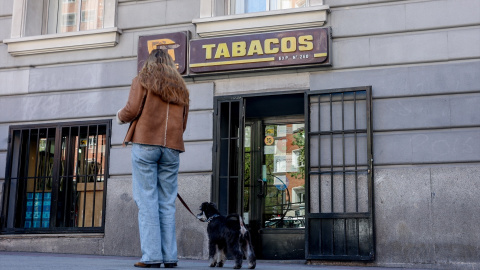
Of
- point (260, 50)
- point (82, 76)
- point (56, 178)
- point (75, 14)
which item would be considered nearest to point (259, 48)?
point (260, 50)

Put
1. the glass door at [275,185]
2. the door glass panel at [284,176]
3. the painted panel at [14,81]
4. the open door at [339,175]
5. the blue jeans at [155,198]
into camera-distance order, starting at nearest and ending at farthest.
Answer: the blue jeans at [155,198] → the open door at [339,175] → the glass door at [275,185] → the door glass panel at [284,176] → the painted panel at [14,81]

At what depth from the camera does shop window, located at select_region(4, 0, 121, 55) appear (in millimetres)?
11023

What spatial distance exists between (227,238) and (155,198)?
38.3 inches

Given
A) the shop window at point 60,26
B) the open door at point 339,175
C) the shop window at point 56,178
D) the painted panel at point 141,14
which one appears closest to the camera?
the open door at point 339,175

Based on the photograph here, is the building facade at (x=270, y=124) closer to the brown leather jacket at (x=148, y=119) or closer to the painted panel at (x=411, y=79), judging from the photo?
the painted panel at (x=411, y=79)

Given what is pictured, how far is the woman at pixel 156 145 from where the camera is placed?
6320 mm

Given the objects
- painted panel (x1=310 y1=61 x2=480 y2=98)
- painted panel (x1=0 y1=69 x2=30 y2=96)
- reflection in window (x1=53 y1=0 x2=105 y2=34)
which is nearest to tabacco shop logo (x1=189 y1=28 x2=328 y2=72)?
painted panel (x1=310 y1=61 x2=480 y2=98)

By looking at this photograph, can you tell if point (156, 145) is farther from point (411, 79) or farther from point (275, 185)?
point (275, 185)

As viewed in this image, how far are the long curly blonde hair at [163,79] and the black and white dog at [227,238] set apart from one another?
53.3 inches

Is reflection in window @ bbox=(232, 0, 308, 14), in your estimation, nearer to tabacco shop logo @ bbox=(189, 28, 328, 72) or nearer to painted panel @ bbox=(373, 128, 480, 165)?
tabacco shop logo @ bbox=(189, 28, 328, 72)

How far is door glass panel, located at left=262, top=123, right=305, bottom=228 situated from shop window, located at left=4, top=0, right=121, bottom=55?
3.26 m

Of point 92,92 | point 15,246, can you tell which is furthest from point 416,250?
point 15,246

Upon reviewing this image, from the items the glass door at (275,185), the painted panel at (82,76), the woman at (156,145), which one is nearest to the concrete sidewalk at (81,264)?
the woman at (156,145)

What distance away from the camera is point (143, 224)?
6246 mm
